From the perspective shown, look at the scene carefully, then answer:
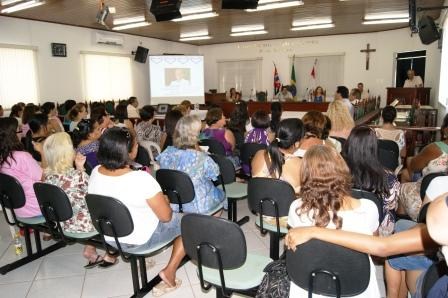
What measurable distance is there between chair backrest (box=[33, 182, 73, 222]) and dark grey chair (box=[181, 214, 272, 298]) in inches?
41.5

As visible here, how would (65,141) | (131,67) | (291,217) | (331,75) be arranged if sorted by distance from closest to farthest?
(291,217)
(65,141)
(131,67)
(331,75)

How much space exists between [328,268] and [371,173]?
3.46 ft

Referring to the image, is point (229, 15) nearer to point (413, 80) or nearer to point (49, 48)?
point (49, 48)

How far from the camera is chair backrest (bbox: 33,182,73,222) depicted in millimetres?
2434

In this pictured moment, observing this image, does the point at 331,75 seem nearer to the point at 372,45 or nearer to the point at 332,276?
the point at 372,45

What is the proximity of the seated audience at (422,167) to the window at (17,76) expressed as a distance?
311 inches

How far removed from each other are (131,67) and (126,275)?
29.6ft

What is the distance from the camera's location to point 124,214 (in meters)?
2.14

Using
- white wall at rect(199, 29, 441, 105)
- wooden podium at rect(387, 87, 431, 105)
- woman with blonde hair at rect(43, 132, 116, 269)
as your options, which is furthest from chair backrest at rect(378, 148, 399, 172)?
white wall at rect(199, 29, 441, 105)

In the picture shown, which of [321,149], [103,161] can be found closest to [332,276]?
[321,149]

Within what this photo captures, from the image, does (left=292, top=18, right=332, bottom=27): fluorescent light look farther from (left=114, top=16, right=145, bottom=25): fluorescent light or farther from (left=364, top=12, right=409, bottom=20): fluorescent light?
(left=114, top=16, right=145, bottom=25): fluorescent light

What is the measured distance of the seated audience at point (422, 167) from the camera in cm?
279

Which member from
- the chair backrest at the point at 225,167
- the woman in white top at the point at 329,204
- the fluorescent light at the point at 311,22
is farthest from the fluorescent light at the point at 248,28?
the woman in white top at the point at 329,204

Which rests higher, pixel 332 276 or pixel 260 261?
pixel 332 276
